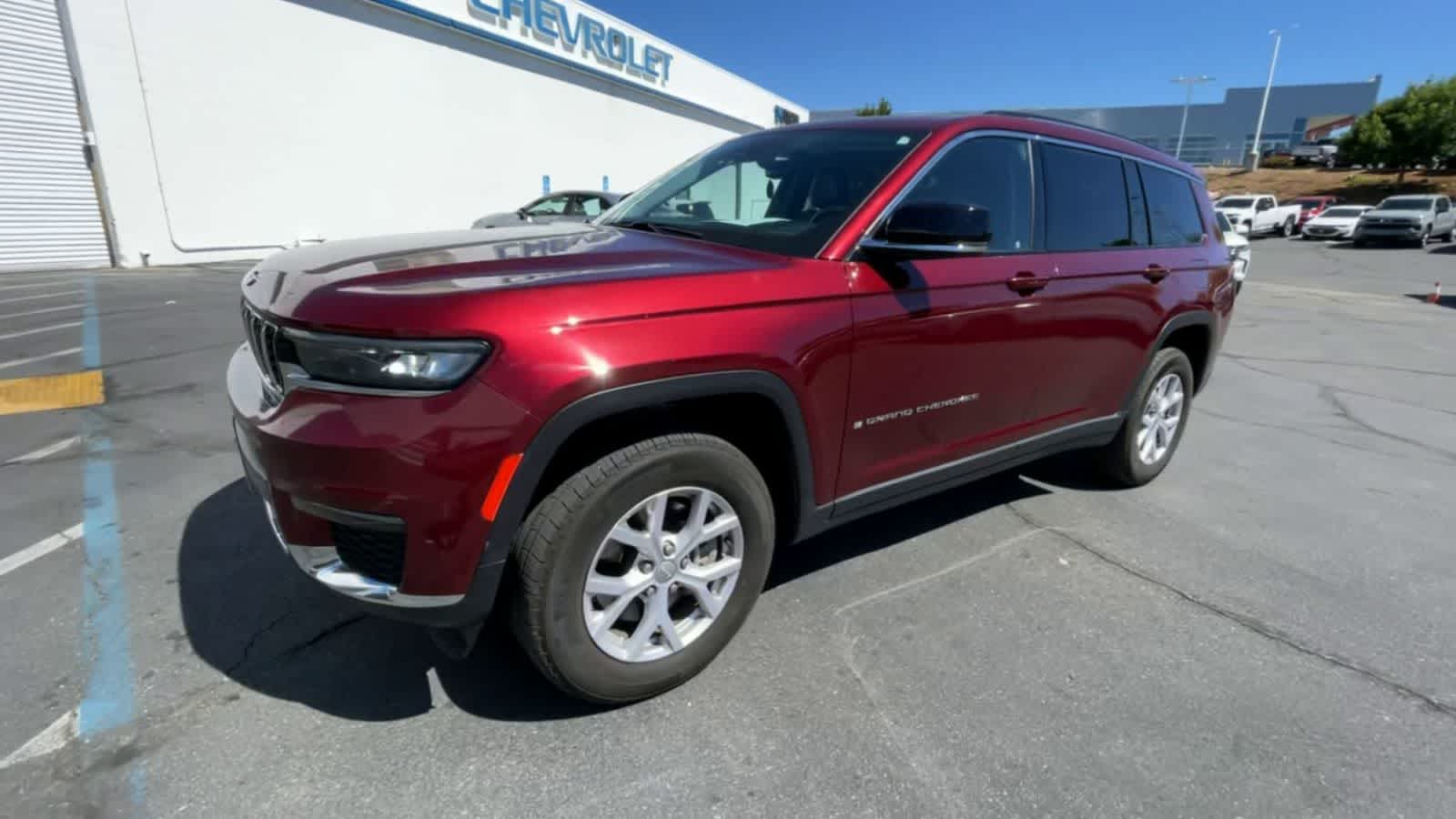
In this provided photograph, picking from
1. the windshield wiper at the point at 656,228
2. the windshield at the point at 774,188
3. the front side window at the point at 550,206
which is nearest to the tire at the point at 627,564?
the windshield at the point at 774,188

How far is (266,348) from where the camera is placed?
2.13 meters

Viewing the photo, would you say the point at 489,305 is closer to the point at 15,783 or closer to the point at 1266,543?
the point at 15,783

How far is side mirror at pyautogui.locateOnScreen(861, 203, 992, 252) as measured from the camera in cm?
233

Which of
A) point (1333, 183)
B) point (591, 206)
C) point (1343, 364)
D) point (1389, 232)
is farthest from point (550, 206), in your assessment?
point (1333, 183)

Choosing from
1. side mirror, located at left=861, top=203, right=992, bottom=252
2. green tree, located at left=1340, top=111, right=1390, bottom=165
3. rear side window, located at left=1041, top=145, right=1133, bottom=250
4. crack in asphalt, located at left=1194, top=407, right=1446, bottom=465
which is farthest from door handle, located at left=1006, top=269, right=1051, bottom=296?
green tree, located at left=1340, top=111, right=1390, bottom=165

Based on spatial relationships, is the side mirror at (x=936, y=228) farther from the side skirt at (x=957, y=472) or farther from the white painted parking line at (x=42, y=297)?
the white painted parking line at (x=42, y=297)

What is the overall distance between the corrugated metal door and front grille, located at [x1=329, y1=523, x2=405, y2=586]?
48.7 ft

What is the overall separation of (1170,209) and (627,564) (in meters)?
3.62

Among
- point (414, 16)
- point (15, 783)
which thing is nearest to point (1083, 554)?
point (15, 783)

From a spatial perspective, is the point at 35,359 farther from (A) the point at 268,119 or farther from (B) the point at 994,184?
(A) the point at 268,119

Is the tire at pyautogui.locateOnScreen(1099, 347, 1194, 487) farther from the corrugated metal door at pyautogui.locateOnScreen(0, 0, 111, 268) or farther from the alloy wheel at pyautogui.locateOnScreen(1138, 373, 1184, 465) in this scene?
the corrugated metal door at pyautogui.locateOnScreen(0, 0, 111, 268)

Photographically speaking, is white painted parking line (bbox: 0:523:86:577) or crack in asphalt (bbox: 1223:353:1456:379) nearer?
white painted parking line (bbox: 0:523:86:577)

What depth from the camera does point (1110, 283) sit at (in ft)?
11.1

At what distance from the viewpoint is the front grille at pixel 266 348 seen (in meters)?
2.04
